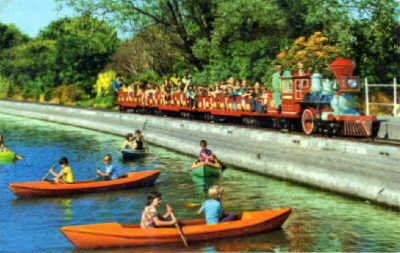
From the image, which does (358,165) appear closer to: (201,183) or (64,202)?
(201,183)

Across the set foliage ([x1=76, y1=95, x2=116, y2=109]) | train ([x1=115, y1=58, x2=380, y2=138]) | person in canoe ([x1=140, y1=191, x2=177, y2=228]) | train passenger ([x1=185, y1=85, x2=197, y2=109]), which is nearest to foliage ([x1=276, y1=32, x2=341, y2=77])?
train ([x1=115, y1=58, x2=380, y2=138])

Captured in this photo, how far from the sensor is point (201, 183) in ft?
89.8

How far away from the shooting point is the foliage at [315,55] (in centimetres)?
4162

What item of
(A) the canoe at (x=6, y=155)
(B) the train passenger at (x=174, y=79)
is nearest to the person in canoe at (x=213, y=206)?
(A) the canoe at (x=6, y=155)

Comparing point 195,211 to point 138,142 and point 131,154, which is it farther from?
point 138,142

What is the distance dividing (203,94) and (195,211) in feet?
76.8

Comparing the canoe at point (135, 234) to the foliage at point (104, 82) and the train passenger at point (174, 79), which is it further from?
the foliage at point (104, 82)

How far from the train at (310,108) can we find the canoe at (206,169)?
4.57 metres

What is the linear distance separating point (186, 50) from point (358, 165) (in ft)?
112

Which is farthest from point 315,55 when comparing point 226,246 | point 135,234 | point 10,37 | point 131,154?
point 10,37

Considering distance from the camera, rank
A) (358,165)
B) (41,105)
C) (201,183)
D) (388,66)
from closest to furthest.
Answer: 1. (358,165)
2. (201,183)
3. (388,66)
4. (41,105)

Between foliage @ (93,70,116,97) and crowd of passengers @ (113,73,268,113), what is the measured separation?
29.6 feet

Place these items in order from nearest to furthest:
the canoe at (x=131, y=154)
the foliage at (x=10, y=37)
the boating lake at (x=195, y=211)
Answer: the boating lake at (x=195, y=211)
the canoe at (x=131, y=154)
the foliage at (x=10, y=37)

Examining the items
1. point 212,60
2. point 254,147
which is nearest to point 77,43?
point 212,60
